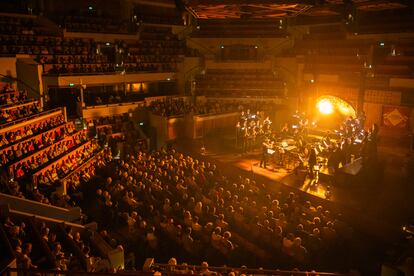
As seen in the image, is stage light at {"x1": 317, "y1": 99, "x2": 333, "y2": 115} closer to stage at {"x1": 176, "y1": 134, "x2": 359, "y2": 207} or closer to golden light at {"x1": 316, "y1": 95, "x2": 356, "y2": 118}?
golden light at {"x1": 316, "y1": 95, "x2": 356, "y2": 118}

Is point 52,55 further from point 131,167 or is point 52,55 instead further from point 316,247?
point 316,247

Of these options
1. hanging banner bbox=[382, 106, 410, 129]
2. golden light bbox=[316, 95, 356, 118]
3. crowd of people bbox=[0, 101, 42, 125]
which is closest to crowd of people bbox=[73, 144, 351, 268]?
crowd of people bbox=[0, 101, 42, 125]

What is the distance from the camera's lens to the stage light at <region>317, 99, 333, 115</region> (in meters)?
24.8

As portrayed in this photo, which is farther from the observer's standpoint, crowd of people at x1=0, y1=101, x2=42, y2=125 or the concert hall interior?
crowd of people at x1=0, y1=101, x2=42, y2=125

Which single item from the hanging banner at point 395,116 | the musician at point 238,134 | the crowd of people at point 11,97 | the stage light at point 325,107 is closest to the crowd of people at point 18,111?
the crowd of people at point 11,97

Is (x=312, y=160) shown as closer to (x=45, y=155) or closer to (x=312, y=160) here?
(x=312, y=160)

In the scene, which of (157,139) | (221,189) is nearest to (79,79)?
(157,139)

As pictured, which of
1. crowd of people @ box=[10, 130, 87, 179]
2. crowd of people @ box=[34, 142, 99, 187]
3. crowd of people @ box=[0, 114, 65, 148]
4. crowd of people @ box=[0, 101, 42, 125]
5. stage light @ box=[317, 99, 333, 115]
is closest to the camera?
crowd of people @ box=[10, 130, 87, 179]

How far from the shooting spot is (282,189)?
15.8 m

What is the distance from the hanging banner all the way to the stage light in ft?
12.7

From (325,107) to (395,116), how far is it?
489 cm

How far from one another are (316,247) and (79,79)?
17584 millimetres

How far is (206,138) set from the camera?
23.8 metres

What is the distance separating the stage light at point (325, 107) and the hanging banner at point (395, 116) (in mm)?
3858
